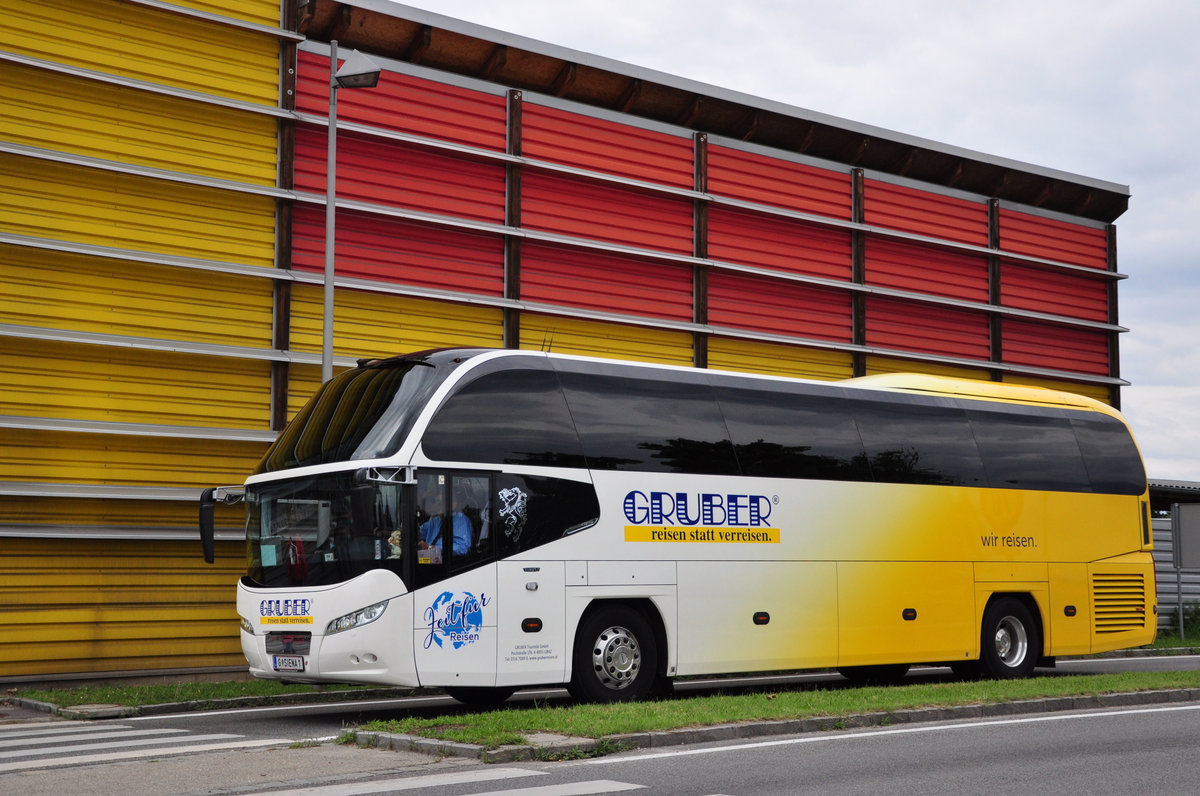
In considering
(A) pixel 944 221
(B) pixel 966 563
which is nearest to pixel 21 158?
(B) pixel 966 563

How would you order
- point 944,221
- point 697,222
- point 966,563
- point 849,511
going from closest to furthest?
point 849,511, point 966,563, point 697,222, point 944,221

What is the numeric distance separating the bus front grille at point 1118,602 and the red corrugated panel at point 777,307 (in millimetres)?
8209

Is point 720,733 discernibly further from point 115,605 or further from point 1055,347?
point 1055,347

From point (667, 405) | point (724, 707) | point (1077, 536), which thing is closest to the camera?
point (724, 707)

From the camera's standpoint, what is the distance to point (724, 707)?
12.2m

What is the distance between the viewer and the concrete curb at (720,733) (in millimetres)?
9742

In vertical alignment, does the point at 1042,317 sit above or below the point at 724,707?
above

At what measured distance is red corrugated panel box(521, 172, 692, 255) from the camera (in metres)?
22.2

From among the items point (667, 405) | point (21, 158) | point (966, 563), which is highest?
point (21, 158)

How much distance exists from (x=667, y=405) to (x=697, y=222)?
32.0 feet

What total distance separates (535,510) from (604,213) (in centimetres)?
1039

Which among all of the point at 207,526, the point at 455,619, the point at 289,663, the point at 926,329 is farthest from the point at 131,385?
the point at 926,329

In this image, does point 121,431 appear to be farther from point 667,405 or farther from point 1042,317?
point 1042,317

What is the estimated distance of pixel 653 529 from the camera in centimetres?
1441
